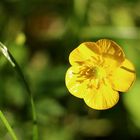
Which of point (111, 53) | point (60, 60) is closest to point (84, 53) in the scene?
point (111, 53)

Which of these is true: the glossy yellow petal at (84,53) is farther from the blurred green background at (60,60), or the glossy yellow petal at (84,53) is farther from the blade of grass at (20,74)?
the blurred green background at (60,60)

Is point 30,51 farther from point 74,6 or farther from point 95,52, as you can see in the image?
point 95,52

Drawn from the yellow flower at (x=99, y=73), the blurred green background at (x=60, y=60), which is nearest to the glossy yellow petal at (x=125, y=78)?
the yellow flower at (x=99, y=73)

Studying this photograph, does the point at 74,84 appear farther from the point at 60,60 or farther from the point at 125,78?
the point at 60,60

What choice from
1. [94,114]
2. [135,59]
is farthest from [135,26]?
[94,114]

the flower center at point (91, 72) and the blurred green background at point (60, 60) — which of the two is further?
the blurred green background at point (60, 60)

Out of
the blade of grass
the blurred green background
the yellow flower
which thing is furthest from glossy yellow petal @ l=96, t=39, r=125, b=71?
the blurred green background
